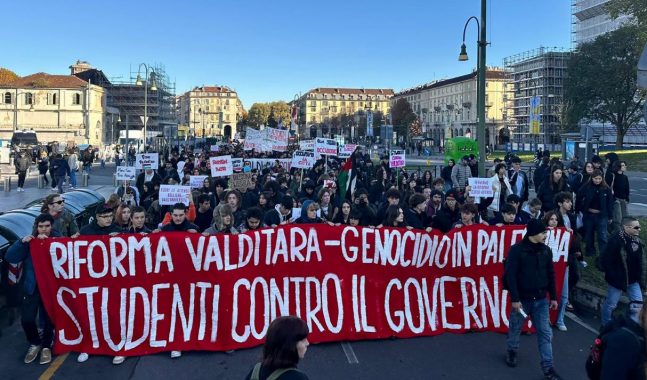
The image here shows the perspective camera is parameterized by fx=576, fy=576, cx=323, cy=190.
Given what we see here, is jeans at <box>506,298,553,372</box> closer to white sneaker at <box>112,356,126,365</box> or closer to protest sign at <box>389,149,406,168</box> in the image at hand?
white sneaker at <box>112,356,126,365</box>

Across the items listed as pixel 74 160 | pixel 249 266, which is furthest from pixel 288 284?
pixel 74 160

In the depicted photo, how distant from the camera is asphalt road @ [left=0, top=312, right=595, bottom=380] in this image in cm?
584

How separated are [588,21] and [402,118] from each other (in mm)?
35959

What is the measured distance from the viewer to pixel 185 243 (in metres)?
6.66

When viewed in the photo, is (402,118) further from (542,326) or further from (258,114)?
(542,326)

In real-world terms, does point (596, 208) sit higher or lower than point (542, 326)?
higher

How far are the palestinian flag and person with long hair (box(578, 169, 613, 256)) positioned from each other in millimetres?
4418

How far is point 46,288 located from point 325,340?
125 inches

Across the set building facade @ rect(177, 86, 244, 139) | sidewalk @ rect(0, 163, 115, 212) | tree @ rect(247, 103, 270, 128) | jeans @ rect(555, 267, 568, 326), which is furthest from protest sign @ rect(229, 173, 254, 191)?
building facade @ rect(177, 86, 244, 139)

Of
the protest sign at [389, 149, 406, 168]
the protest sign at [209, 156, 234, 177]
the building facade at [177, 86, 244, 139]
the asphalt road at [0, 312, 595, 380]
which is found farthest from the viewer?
the building facade at [177, 86, 244, 139]

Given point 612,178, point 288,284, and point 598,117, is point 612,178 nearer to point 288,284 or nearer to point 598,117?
point 288,284

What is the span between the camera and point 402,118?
112 m

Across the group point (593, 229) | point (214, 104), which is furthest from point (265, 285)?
point (214, 104)

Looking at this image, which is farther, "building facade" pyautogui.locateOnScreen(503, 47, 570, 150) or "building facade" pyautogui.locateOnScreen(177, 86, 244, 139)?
"building facade" pyautogui.locateOnScreen(177, 86, 244, 139)
